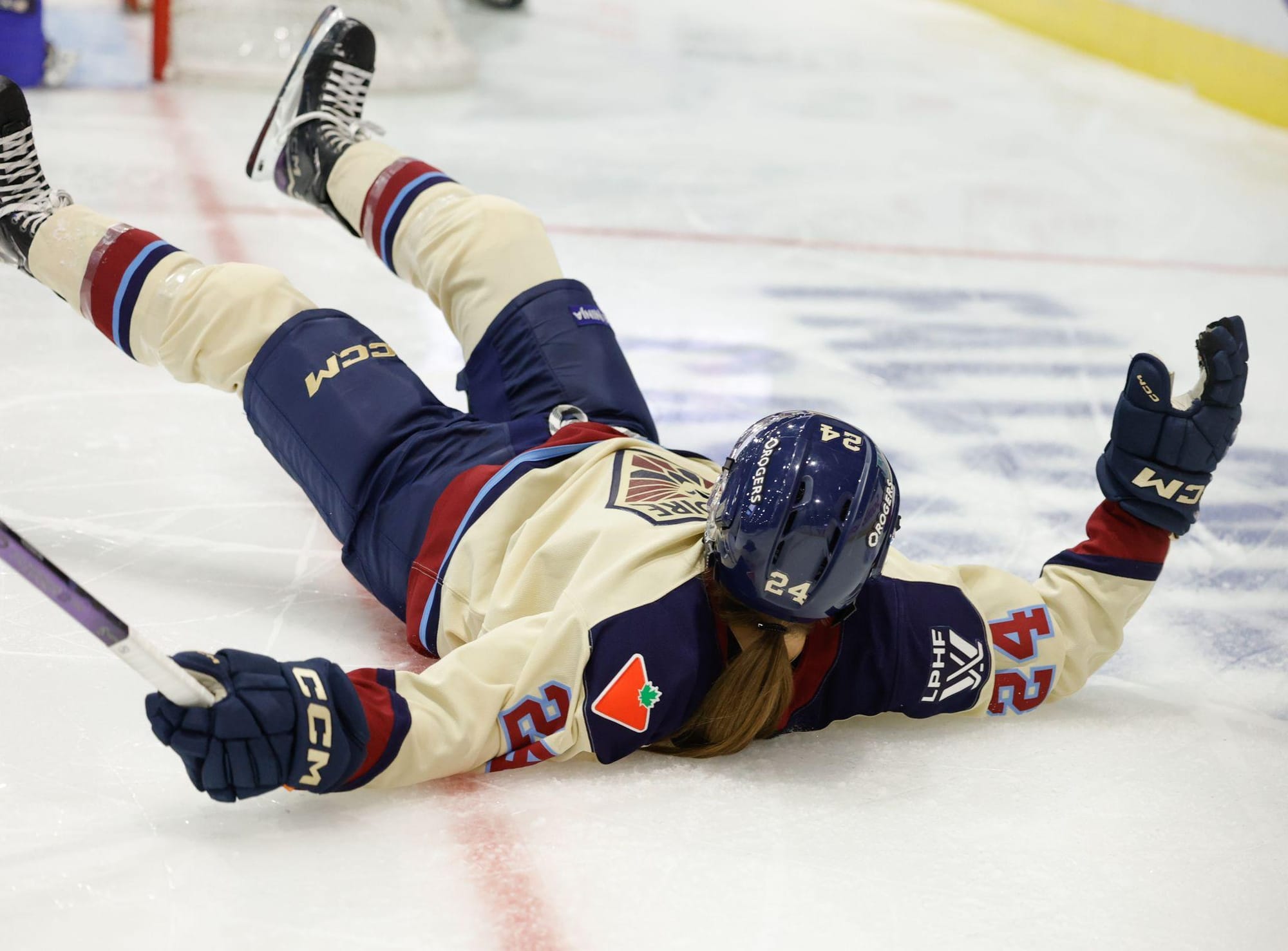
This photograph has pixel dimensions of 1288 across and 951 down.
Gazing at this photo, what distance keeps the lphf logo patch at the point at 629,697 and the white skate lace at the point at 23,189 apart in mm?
1180

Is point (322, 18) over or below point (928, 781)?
over

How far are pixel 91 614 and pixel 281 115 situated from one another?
1.54 m

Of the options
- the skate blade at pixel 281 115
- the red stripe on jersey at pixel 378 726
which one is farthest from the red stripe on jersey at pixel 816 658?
the skate blade at pixel 281 115

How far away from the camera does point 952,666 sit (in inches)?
66.7

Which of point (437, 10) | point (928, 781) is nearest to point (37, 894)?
point (928, 781)

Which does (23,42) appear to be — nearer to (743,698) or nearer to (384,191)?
(384,191)

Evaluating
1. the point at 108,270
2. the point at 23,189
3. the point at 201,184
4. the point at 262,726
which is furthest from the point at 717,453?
the point at 201,184

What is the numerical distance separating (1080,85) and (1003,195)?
2.26 metres

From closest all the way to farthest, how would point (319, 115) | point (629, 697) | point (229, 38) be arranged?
point (629, 697)
point (319, 115)
point (229, 38)

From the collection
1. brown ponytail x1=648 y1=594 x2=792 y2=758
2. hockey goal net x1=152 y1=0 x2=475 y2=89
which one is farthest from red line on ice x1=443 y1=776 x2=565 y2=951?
hockey goal net x1=152 y1=0 x2=475 y2=89

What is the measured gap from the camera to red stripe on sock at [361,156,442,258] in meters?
2.29

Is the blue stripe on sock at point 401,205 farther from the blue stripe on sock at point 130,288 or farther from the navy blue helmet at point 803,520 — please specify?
the navy blue helmet at point 803,520

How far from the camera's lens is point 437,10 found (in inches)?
207

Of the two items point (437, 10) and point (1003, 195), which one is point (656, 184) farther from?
point (437, 10)
